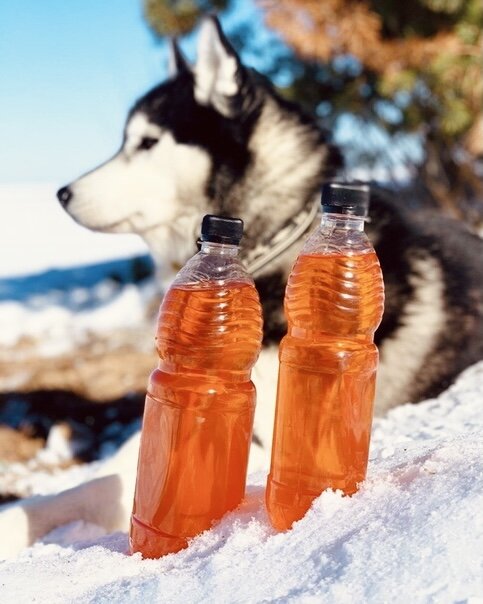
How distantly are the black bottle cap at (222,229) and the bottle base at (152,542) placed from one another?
21.0 inches

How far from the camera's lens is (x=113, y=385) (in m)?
4.54

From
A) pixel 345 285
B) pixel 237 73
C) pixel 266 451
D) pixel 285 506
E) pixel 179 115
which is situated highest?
pixel 237 73

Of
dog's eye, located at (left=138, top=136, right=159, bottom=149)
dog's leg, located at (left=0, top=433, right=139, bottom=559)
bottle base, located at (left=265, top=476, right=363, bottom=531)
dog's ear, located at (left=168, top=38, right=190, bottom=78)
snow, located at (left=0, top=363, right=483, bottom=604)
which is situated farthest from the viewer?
dog's ear, located at (left=168, top=38, right=190, bottom=78)

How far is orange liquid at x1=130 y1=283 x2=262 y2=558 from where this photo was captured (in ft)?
4.18

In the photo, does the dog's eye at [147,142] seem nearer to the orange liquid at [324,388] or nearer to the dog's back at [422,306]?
the dog's back at [422,306]

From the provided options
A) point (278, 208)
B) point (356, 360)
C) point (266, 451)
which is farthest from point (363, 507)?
point (278, 208)

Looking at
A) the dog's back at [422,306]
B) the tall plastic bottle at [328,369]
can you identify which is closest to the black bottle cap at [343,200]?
the tall plastic bottle at [328,369]

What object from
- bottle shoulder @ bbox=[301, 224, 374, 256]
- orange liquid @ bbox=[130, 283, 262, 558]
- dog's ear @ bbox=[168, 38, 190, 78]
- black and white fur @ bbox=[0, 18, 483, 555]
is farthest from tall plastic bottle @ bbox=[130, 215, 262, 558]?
dog's ear @ bbox=[168, 38, 190, 78]

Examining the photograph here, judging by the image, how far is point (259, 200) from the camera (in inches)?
99.7

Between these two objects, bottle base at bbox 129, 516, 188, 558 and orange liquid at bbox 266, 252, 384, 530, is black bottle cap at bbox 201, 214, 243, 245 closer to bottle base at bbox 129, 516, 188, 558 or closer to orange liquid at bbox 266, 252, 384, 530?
orange liquid at bbox 266, 252, 384, 530

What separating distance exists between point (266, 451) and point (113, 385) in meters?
2.45

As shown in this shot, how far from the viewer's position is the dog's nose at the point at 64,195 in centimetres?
263

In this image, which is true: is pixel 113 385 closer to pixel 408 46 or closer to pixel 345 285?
pixel 345 285

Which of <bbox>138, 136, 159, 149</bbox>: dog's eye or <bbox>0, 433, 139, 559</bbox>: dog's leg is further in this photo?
<bbox>138, 136, 159, 149</bbox>: dog's eye
